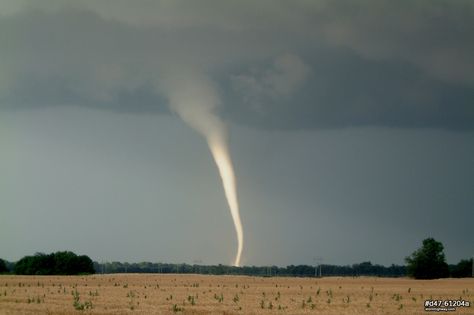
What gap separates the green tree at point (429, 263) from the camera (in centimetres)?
19512

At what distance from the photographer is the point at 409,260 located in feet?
654

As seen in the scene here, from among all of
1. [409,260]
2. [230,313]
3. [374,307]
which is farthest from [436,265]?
[230,313]

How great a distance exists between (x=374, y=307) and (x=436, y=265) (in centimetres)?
14421

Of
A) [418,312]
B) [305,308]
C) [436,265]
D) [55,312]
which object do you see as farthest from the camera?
[436,265]

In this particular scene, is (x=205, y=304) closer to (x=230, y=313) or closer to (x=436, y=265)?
(x=230, y=313)

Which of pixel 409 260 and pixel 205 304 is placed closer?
pixel 205 304

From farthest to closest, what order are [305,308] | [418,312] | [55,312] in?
[305,308]
[418,312]
[55,312]

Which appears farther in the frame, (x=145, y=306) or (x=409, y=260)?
(x=409, y=260)

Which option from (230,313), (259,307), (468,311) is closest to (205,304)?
(259,307)

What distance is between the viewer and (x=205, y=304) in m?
63.5

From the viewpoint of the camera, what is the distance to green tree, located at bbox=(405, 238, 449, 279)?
195125 millimetres

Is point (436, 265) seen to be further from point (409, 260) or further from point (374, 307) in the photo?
point (374, 307)

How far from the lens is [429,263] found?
641ft

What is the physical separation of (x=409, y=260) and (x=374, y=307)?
477 ft
